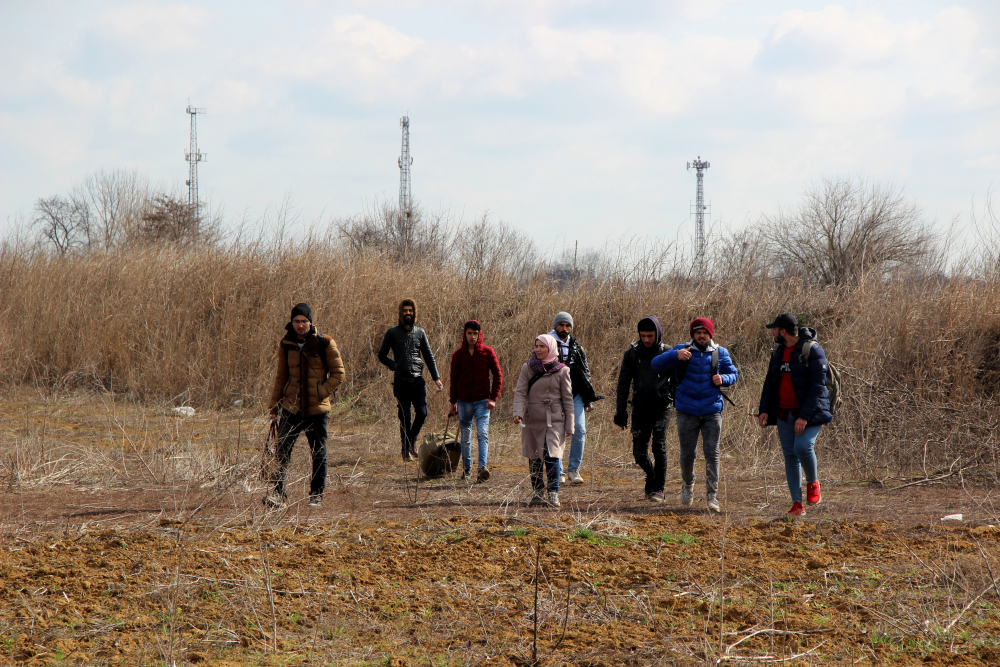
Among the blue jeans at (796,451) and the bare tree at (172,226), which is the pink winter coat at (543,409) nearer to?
the blue jeans at (796,451)

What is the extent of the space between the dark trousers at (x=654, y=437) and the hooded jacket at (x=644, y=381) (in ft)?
0.13

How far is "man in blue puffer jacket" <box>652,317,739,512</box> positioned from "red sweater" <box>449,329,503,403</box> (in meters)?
2.13

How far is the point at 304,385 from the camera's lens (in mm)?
7047

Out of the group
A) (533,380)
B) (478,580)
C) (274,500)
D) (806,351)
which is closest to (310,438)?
(274,500)

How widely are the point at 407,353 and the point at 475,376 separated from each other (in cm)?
145

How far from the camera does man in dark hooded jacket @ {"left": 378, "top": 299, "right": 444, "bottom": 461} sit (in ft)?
33.0

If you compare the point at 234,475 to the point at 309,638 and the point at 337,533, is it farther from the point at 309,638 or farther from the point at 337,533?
the point at 309,638

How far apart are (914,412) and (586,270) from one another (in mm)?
7414

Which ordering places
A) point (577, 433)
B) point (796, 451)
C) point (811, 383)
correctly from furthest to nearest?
point (577, 433) < point (796, 451) < point (811, 383)

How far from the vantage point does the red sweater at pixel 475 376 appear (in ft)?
29.2

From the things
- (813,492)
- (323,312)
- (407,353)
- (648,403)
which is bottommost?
(813,492)

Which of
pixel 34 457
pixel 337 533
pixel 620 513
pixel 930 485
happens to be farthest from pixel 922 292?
pixel 34 457

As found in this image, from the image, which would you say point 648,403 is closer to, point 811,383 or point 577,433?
point 577,433

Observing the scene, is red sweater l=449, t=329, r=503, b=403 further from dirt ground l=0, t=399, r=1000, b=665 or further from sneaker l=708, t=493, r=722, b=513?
sneaker l=708, t=493, r=722, b=513
